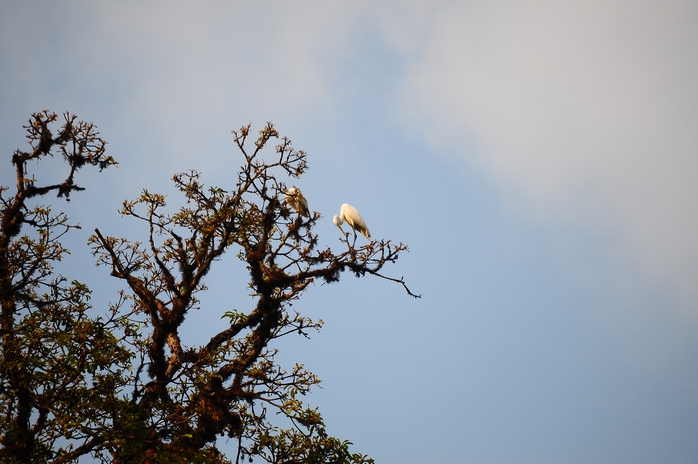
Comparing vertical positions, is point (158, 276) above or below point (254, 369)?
above

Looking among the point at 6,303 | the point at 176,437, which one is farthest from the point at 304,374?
the point at 6,303

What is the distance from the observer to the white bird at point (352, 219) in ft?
52.5

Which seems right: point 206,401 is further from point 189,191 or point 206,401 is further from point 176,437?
point 189,191

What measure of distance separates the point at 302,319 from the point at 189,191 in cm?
250

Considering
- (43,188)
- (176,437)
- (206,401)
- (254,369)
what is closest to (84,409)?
(176,437)

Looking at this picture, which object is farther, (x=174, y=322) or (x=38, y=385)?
(x=174, y=322)

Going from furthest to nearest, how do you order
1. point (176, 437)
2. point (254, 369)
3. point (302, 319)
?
point (302, 319)
point (254, 369)
point (176, 437)

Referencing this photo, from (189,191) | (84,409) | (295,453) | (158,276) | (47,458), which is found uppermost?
(189,191)

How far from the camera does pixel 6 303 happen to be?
6.85 m

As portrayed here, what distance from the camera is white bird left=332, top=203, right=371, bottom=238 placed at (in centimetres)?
1600

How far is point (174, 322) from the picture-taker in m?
7.75

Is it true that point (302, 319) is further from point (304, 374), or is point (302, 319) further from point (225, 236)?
point (225, 236)

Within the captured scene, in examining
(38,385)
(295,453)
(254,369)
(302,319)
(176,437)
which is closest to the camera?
(38,385)

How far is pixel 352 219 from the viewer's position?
52.5 feet
